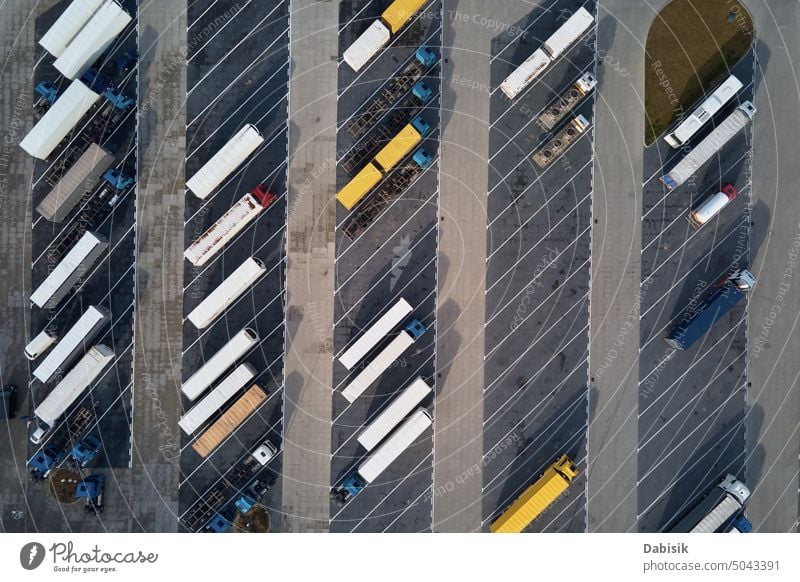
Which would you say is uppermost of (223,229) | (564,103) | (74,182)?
(564,103)

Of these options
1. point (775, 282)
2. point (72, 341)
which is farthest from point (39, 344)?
point (775, 282)

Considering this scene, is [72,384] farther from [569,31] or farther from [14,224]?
[569,31]

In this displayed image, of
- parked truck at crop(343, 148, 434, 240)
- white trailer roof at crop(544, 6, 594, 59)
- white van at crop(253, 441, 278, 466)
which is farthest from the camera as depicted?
parked truck at crop(343, 148, 434, 240)

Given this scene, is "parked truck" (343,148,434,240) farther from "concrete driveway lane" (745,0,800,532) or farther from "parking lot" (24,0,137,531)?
"concrete driveway lane" (745,0,800,532)

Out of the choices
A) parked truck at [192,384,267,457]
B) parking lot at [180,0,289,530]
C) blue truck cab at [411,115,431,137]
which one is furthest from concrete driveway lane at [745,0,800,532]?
parked truck at [192,384,267,457]

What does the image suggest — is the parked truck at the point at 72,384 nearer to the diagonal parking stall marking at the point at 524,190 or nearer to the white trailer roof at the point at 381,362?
the white trailer roof at the point at 381,362
